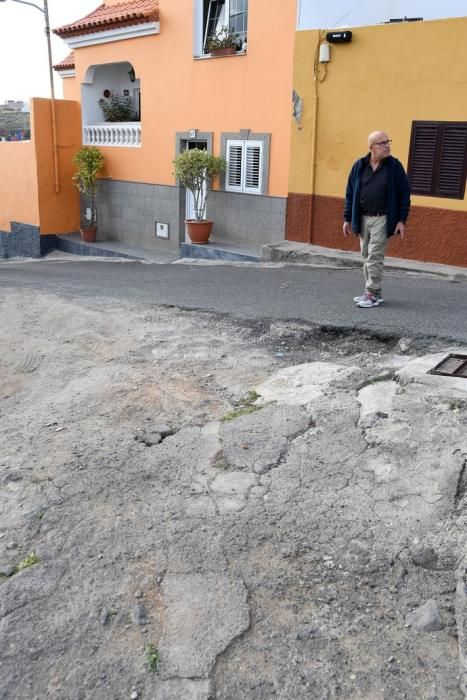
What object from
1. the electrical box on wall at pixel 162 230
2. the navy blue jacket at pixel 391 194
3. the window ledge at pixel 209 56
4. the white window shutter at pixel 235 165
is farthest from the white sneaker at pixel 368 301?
the electrical box on wall at pixel 162 230

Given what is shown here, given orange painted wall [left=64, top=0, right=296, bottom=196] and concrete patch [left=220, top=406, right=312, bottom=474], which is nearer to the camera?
concrete patch [left=220, top=406, right=312, bottom=474]

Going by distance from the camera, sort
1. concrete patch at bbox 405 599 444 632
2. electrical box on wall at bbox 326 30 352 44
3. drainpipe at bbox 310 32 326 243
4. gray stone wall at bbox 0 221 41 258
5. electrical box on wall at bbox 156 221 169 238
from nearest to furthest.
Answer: concrete patch at bbox 405 599 444 632 → electrical box on wall at bbox 326 30 352 44 → drainpipe at bbox 310 32 326 243 → electrical box on wall at bbox 156 221 169 238 → gray stone wall at bbox 0 221 41 258

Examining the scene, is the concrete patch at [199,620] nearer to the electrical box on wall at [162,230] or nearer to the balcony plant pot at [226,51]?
the balcony plant pot at [226,51]

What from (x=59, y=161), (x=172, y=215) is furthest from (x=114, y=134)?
(x=172, y=215)

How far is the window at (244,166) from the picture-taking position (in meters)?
11.4

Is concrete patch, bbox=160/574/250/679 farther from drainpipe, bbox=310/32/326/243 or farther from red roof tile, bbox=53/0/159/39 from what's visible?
red roof tile, bbox=53/0/159/39

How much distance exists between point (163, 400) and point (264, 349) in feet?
4.34

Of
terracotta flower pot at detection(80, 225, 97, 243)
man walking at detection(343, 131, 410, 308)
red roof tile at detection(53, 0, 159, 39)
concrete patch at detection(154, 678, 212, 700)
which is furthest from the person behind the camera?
terracotta flower pot at detection(80, 225, 97, 243)


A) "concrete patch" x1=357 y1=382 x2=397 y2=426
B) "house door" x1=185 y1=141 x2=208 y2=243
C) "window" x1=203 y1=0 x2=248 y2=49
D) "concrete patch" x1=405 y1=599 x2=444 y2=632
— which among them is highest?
"window" x1=203 y1=0 x2=248 y2=49

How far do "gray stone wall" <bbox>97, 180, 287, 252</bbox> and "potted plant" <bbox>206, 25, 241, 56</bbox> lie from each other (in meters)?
2.41

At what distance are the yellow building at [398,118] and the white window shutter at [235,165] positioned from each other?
1508 mm

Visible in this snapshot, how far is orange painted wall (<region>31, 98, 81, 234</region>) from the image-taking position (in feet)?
49.1

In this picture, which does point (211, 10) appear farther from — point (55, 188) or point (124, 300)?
point (124, 300)

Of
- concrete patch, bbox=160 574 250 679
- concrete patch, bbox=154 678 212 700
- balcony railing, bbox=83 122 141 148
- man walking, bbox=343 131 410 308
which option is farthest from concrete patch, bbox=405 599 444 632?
balcony railing, bbox=83 122 141 148
